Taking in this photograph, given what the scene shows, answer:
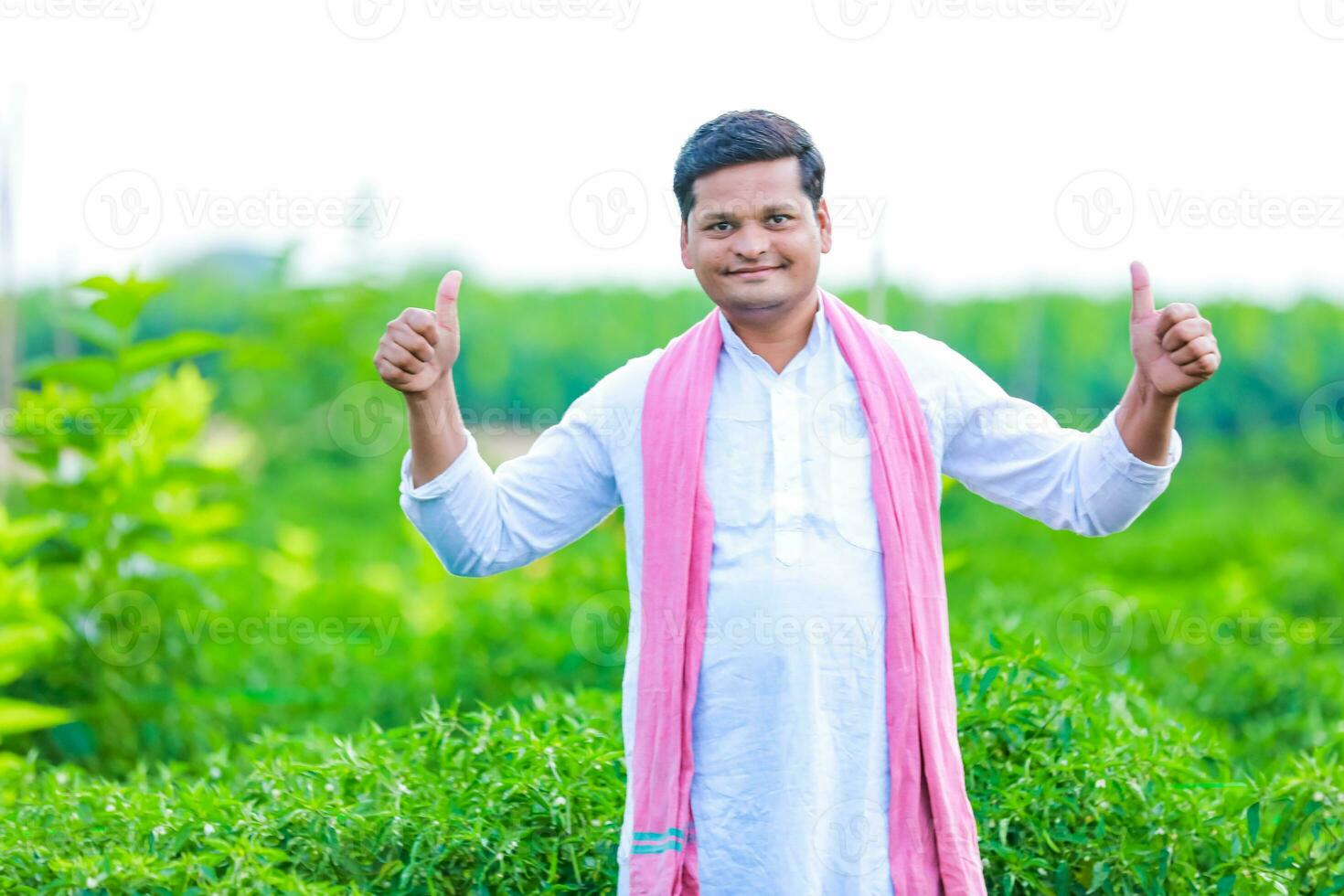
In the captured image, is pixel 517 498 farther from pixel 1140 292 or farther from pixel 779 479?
pixel 1140 292

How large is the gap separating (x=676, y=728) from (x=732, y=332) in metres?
0.65

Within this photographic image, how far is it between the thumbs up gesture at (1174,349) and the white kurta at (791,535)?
116mm

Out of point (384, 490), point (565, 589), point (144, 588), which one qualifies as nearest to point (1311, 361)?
point (384, 490)

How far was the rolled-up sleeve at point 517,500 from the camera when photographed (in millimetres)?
2160

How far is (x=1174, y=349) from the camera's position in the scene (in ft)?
6.86

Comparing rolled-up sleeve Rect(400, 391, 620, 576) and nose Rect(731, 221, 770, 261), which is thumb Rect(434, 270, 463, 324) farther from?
nose Rect(731, 221, 770, 261)

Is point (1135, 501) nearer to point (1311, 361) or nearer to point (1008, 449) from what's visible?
point (1008, 449)

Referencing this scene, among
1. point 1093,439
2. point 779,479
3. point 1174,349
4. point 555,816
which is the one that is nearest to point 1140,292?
point 1174,349

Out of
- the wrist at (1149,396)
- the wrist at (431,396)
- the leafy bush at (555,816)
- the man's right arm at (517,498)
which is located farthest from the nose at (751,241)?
the leafy bush at (555,816)

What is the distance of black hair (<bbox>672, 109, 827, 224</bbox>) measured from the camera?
2.24 m

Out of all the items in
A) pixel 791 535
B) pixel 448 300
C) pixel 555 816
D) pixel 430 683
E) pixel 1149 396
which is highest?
pixel 448 300

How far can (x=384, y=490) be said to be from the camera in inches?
391

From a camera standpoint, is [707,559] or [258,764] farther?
[258,764]

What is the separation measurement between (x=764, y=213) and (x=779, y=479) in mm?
419
